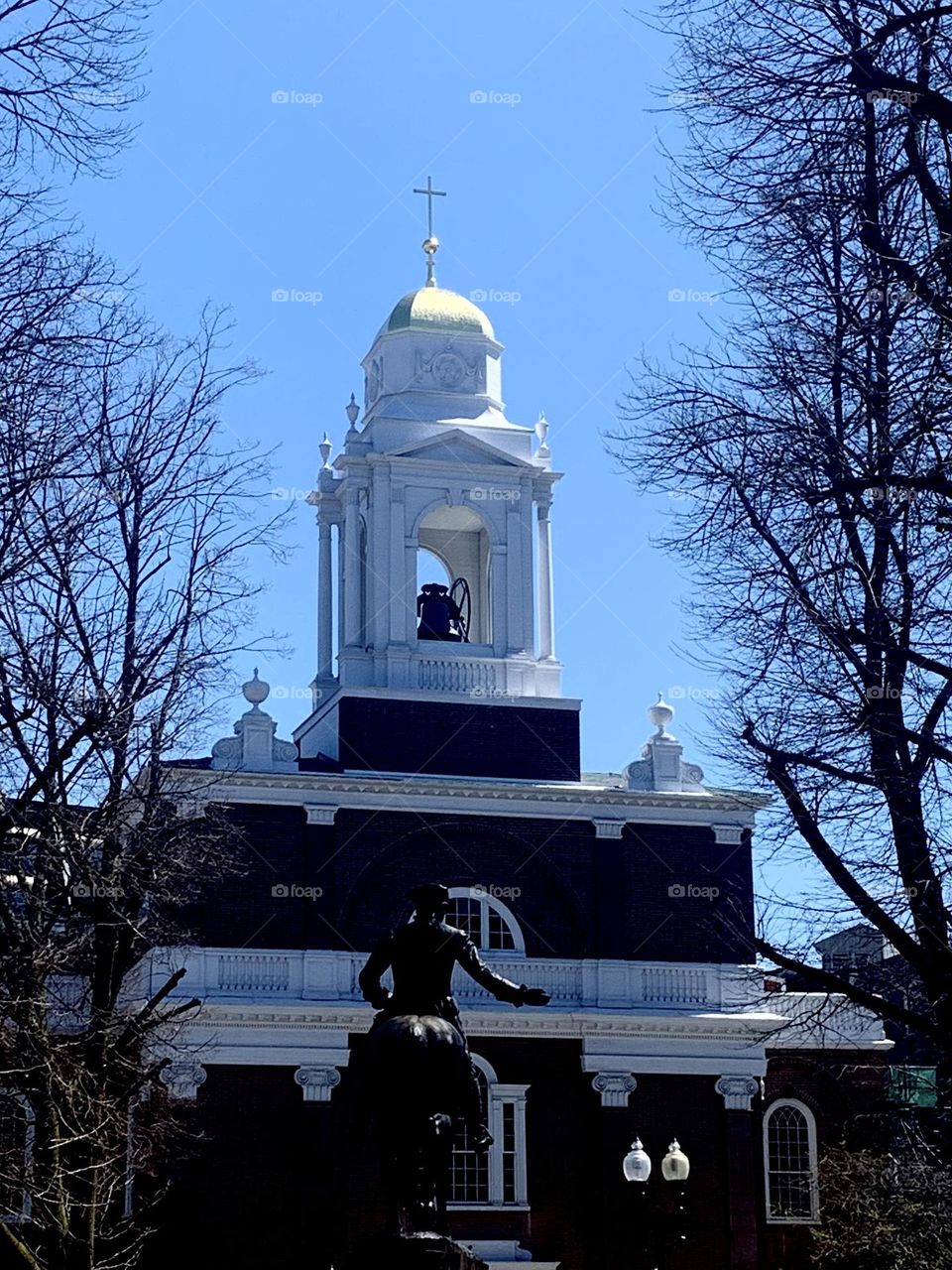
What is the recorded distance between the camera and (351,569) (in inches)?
1880

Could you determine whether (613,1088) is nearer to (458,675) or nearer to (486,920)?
(486,920)

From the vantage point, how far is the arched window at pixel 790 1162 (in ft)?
149

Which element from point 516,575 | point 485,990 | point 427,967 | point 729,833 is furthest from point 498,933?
point 427,967

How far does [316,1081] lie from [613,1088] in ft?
19.2

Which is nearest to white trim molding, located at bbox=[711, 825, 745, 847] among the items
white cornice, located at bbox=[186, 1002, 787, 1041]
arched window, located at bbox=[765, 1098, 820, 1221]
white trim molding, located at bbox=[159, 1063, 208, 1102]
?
white cornice, located at bbox=[186, 1002, 787, 1041]

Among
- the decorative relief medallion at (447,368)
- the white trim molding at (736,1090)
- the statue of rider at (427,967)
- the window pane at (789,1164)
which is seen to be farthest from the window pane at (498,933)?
the statue of rider at (427,967)

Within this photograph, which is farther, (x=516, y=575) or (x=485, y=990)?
(x=516, y=575)

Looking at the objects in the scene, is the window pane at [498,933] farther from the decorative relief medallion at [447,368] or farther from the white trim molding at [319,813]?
the decorative relief medallion at [447,368]

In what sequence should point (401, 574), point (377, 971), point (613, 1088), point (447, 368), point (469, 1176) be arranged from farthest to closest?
point (447, 368) < point (401, 574) < point (613, 1088) < point (469, 1176) < point (377, 971)

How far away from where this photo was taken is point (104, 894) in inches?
965

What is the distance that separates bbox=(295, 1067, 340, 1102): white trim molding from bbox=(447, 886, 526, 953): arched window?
4010mm

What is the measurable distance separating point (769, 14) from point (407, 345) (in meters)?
33.9

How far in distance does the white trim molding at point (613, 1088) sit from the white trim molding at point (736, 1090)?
1.83 meters

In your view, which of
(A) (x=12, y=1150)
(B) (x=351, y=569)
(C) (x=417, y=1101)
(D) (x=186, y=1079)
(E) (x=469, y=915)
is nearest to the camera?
(C) (x=417, y=1101)
